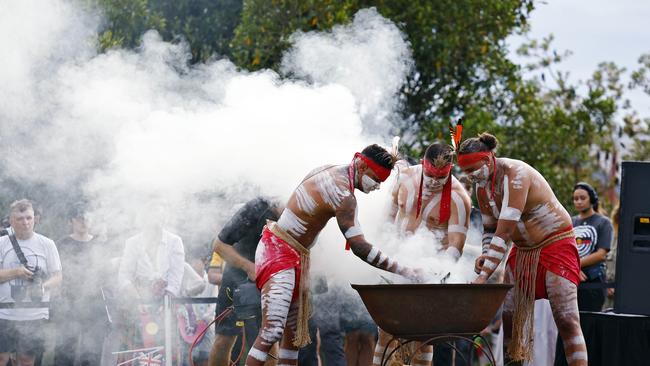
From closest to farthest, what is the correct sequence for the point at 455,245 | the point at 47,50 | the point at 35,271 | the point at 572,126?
the point at 455,245 → the point at 35,271 → the point at 47,50 → the point at 572,126

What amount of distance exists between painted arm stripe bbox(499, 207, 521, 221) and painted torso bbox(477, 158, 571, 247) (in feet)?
0.19

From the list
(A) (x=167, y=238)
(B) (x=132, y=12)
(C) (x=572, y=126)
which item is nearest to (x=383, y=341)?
(A) (x=167, y=238)

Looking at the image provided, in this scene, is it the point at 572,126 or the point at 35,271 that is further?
the point at 572,126

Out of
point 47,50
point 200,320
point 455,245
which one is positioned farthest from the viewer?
point 47,50

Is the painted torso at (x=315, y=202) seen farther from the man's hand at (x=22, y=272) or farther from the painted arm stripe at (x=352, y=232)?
the man's hand at (x=22, y=272)

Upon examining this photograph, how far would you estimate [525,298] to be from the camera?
6.22m

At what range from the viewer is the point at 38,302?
7297mm

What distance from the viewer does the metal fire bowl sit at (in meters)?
5.25

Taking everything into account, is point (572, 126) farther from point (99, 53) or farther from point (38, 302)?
point (38, 302)

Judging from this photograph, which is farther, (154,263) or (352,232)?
(154,263)

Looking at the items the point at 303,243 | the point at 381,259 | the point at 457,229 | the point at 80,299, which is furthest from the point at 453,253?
the point at 80,299

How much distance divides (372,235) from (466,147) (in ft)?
4.14

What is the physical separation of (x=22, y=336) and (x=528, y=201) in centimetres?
391

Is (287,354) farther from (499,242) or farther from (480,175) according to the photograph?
(480,175)
